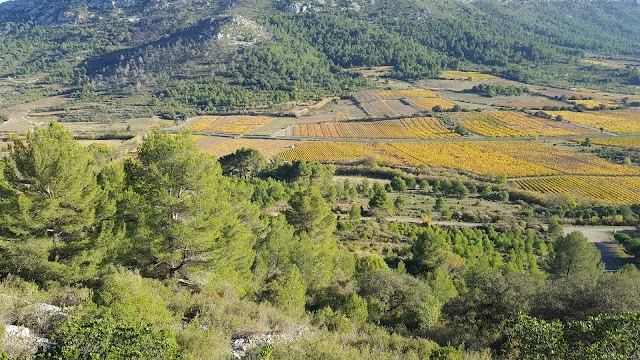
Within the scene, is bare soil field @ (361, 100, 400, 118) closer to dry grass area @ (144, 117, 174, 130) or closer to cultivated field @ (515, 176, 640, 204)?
cultivated field @ (515, 176, 640, 204)

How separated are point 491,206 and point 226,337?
59369 mm

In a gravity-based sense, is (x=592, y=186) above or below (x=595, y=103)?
below

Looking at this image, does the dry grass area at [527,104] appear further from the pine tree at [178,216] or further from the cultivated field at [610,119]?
the pine tree at [178,216]

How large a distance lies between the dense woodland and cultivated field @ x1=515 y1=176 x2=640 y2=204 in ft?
185

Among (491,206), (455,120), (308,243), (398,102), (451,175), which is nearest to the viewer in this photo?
(308,243)

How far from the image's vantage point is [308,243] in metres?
25.0

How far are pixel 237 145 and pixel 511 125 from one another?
78.4 m

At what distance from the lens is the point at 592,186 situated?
233 ft

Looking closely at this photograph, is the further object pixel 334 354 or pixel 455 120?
pixel 455 120

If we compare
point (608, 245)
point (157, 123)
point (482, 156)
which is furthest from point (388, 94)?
point (608, 245)

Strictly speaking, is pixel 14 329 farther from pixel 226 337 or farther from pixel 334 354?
pixel 334 354

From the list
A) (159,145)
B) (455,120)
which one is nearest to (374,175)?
(455,120)

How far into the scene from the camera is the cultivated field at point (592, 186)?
217ft

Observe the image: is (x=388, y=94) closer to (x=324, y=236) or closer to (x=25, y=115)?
(x=25, y=115)
